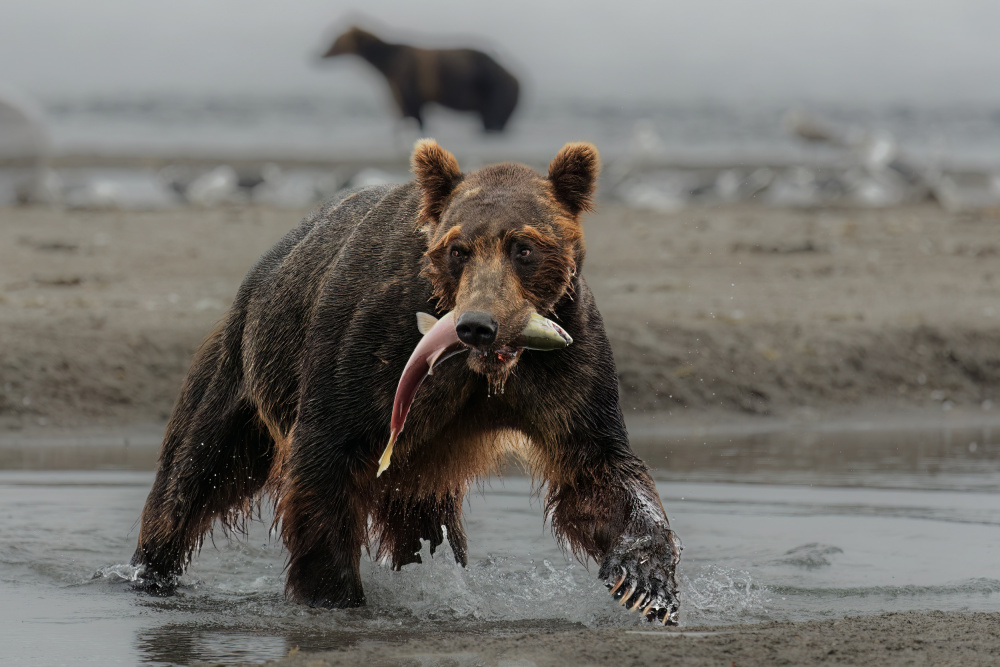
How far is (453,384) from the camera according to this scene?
4.59 meters

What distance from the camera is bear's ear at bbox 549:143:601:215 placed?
15.1 feet

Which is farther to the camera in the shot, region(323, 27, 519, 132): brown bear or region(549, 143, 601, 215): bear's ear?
region(323, 27, 519, 132): brown bear

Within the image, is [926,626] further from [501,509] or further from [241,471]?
[501,509]

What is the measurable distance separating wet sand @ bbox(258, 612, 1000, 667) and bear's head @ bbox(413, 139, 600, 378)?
2.65ft

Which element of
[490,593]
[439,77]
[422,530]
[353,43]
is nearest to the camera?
[490,593]

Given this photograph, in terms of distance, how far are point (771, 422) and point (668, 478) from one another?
5.65 feet

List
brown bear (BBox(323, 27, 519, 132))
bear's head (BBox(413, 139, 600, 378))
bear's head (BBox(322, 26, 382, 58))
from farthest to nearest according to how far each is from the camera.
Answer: brown bear (BBox(323, 27, 519, 132)) → bear's head (BBox(322, 26, 382, 58)) → bear's head (BBox(413, 139, 600, 378))

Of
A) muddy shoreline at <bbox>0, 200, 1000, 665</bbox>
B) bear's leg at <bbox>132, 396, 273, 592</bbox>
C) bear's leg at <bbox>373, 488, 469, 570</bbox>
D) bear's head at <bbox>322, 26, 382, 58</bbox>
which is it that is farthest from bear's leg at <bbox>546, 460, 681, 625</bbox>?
bear's head at <bbox>322, 26, 382, 58</bbox>

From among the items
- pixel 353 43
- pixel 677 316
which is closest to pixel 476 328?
pixel 677 316

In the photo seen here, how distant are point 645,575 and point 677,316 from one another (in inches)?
221

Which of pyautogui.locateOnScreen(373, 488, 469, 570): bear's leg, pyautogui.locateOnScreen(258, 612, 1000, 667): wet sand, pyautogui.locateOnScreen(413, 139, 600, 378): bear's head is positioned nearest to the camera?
pyautogui.locateOnScreen(258, 612, 1000, 667): wet sand

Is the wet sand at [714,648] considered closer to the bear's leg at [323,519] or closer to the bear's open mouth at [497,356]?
the bear's leg at [323,519]

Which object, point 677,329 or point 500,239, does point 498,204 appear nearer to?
point 500,239

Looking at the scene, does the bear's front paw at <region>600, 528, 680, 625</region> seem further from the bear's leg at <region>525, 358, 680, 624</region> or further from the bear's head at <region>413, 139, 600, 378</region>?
the bear's head at <region>413, 139, 600, 378</region>
